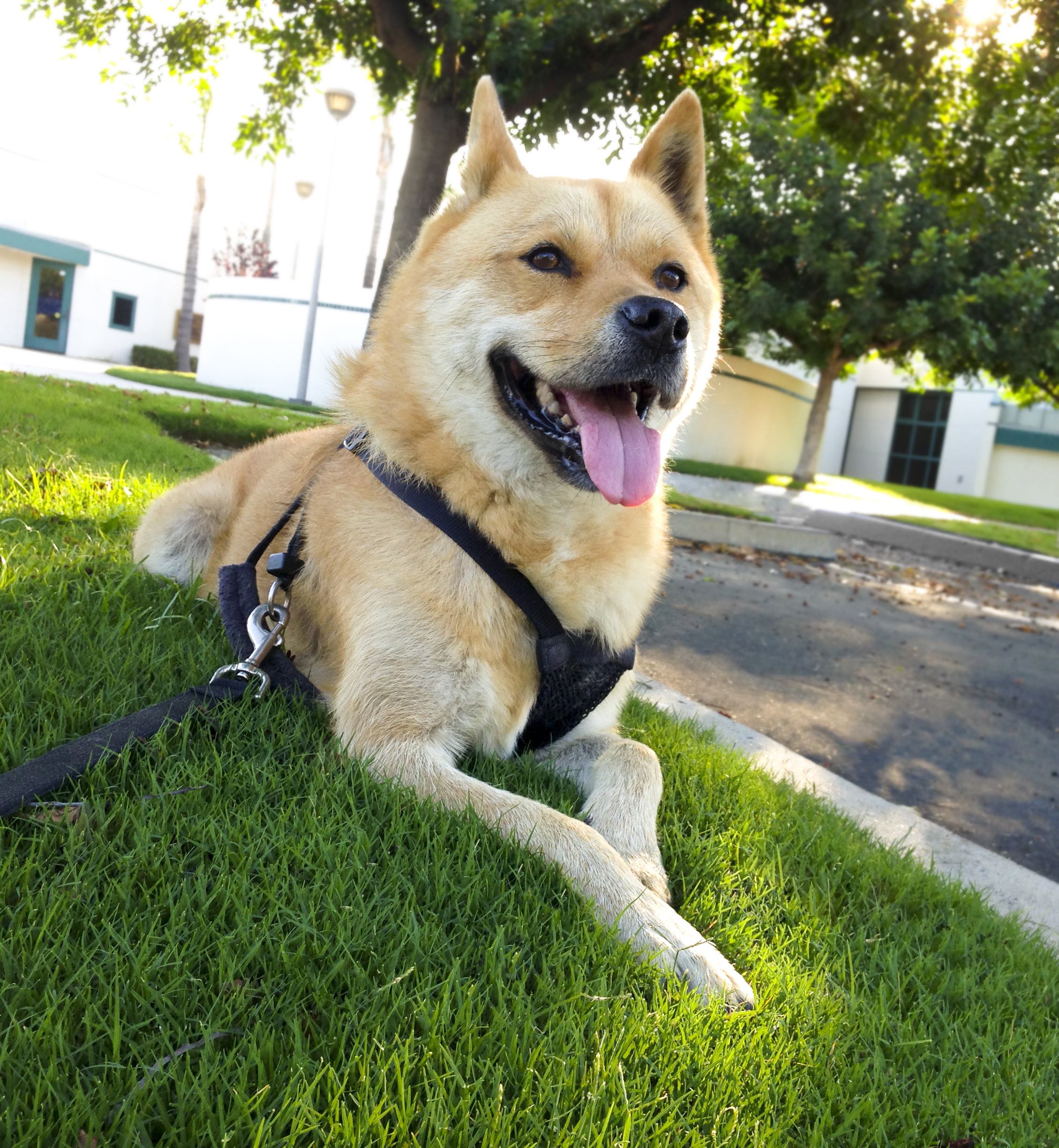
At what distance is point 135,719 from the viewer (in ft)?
6.74

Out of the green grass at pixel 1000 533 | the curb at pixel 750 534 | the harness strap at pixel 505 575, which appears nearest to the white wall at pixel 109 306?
the curb at pixel 750 534

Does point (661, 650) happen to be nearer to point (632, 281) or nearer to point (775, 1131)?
point (632, 281)

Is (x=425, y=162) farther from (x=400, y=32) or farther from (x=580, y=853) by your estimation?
(x=580, y=853)

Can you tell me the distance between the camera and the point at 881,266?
2298 cm

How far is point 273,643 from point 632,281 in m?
1.49

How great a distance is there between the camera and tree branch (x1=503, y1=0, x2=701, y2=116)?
7.47 m

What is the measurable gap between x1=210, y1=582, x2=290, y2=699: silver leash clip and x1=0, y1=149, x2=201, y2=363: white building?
123 feet

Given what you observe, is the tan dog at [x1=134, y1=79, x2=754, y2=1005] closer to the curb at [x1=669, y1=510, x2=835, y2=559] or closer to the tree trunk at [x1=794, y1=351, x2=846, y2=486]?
the curb at [x1=669, y1=510, x2=835, y2=559]

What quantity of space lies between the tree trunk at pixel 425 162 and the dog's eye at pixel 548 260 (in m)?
5.49

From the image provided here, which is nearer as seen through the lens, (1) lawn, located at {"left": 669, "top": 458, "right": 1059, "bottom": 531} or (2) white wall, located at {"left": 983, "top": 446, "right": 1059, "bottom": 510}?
(1) lawn, located at {"left": 669, "top": 458, "right": 1059, "bottom": 531}

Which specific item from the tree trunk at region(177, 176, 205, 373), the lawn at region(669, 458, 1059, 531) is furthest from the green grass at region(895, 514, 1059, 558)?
the tree trunk at region(177, 176, 205, 373)

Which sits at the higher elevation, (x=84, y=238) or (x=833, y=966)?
(x=84, y=238)

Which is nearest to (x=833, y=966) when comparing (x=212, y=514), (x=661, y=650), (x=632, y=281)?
(x=632, y=281)

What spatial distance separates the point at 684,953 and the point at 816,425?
26.1m
